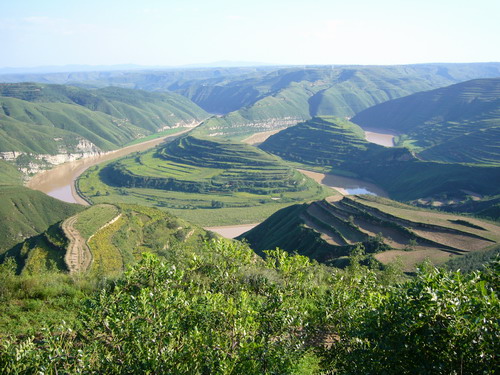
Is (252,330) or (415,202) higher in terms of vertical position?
(252,330)

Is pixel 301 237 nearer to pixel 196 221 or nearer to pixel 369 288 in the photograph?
pixel 196 221

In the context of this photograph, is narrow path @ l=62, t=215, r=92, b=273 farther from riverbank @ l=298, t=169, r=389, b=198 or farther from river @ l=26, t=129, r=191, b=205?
riverbank @ l=298, t=169, r=389, b=198

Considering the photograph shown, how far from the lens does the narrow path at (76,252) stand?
186ft

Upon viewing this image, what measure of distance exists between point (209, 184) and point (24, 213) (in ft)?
236

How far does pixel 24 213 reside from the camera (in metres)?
97.2

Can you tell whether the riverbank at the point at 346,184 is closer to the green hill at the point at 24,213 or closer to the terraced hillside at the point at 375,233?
the terraced hillside at the point at 375,233

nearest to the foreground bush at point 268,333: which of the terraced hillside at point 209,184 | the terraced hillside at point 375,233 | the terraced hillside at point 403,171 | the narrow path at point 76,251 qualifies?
the narrow path at point 76,251

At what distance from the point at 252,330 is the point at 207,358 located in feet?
7.50

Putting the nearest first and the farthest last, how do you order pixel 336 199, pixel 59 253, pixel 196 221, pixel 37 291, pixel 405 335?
pixel 405 335, pixel 37 291, pixel 59 253, pixel 336 199, pixel 196 221

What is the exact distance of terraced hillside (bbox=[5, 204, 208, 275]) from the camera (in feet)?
191

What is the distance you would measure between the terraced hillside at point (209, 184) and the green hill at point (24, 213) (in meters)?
35.3

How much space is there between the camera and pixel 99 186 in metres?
159

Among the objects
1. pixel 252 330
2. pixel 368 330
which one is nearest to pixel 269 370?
pixel 252 330

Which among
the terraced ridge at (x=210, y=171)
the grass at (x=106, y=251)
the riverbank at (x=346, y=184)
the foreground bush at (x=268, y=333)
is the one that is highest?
the foreground bush at (x=268, y=333)
